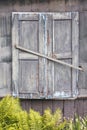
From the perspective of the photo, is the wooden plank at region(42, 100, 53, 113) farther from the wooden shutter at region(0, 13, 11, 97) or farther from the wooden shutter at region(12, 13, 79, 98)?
the wooden shutter at region(0, 13, 11, 97)

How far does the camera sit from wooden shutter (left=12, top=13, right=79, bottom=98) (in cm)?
622

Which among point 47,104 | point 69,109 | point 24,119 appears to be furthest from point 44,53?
point 24,119

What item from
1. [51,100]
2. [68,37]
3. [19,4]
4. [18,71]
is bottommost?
[51,100]

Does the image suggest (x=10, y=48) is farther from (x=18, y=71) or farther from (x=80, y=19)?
(x=80, y=19)

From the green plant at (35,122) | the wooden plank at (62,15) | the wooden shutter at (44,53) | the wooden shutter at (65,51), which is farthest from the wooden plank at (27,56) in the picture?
the green plant at (35,122)

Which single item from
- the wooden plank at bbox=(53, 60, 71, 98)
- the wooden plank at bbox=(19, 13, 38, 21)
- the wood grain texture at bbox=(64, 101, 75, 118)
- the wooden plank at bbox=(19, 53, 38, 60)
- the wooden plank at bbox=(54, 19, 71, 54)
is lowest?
the wood grain texture at bbox=(64, 101, 75, 118)

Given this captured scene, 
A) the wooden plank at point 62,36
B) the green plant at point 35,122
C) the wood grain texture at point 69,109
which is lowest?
the wood grain texture at point 69,109

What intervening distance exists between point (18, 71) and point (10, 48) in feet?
1.06

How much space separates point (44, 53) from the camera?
625 cm

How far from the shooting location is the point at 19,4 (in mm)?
6277

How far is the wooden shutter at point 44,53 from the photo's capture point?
622 centimetres

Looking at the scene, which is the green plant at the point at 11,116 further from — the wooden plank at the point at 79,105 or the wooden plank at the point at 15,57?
the wooden plank at the point at 79,105

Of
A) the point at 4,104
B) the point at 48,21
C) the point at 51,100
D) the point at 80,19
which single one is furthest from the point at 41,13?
the point at 4,104

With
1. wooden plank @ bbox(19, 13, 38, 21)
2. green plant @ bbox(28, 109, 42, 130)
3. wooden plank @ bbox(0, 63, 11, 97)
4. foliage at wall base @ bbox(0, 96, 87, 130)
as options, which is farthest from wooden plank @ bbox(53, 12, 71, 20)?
green plant @ bbox(28, 109, 42, 130)
